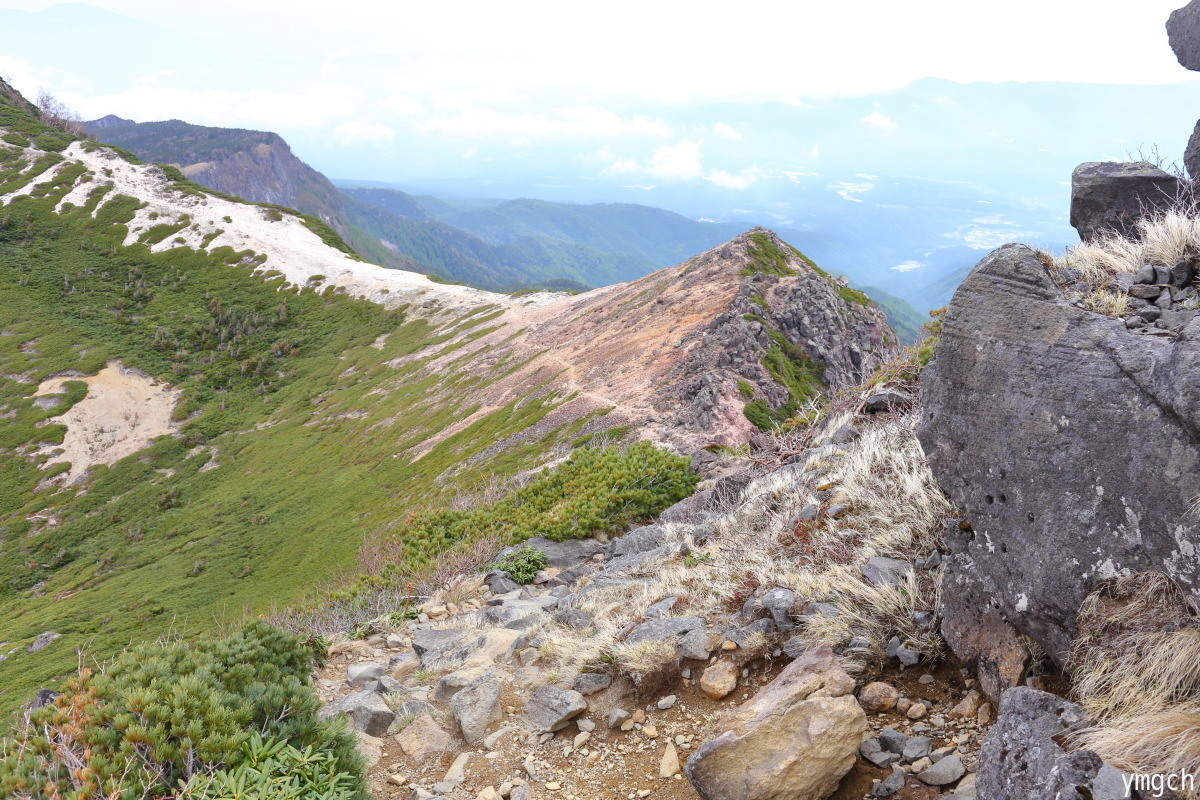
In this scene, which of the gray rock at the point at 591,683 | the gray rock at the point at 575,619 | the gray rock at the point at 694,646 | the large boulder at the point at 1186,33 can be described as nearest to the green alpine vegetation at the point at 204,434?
the gray rock at the point at 591,683

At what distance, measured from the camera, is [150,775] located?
460 cm

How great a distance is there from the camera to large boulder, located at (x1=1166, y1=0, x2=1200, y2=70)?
7.50 meters

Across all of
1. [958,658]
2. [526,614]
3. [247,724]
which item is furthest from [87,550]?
[958,658]

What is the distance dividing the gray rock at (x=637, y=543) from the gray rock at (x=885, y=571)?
24.6ft

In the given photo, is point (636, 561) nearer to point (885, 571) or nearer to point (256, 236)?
point (885, 571)

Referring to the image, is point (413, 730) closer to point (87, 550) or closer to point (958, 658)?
point (958, 658)

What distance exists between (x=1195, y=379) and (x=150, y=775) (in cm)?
724

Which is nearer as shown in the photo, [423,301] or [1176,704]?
[1176,704]

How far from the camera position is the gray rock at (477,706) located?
6.96m

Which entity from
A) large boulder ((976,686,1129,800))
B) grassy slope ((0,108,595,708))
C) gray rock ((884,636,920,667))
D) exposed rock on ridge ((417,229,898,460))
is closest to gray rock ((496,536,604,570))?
exposed rock on ridge ((417,229,898,460))

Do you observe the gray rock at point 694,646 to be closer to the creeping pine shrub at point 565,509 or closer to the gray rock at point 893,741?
the gray rock at point 893,741

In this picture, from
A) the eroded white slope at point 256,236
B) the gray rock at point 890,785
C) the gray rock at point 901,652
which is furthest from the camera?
the eroded white slope at point 256,236

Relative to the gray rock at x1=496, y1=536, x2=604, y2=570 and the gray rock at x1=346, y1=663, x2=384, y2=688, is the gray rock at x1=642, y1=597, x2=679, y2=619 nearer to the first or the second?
the gray rock at x1=346, y1=663, x2=384, y2=688

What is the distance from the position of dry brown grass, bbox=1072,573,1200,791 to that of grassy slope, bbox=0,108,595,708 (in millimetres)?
13415
